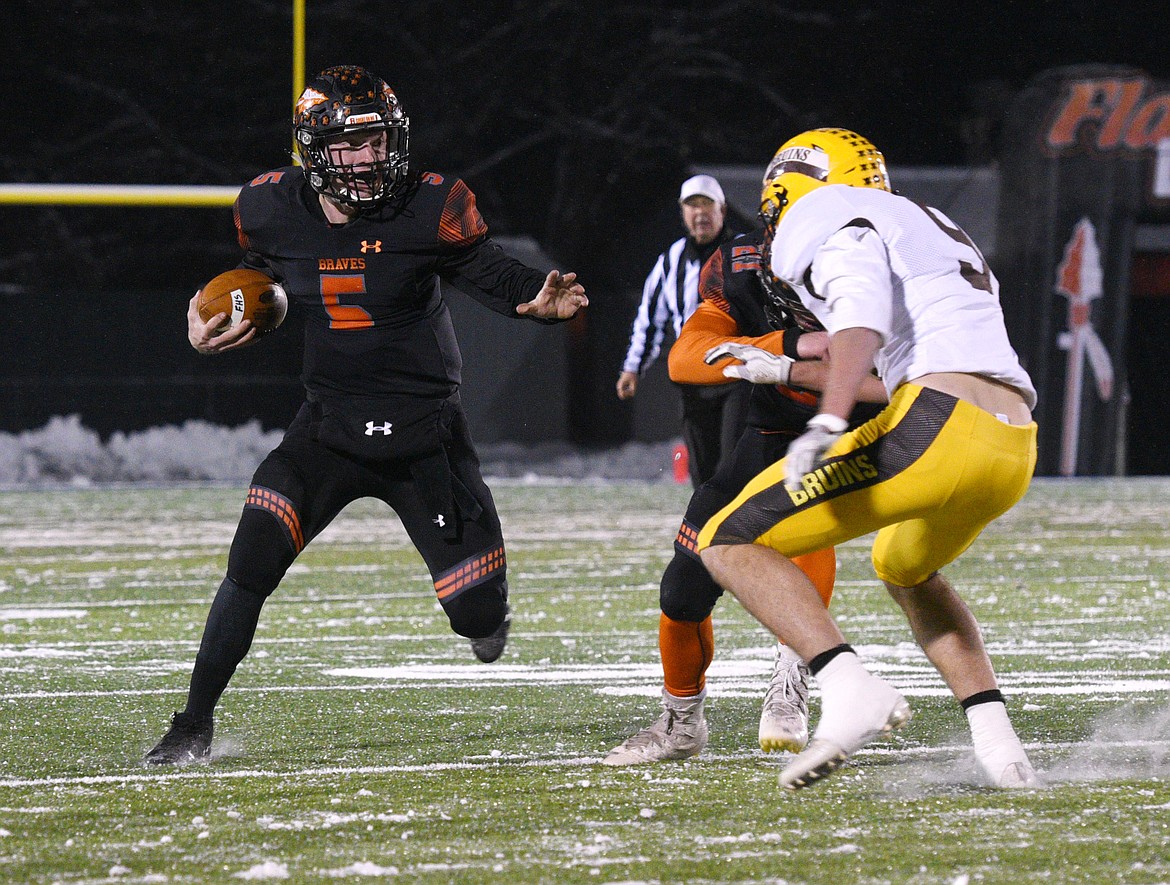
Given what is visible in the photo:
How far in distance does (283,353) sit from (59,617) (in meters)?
8.28

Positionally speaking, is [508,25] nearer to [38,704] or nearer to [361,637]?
[361,637]

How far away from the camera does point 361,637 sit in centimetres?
611

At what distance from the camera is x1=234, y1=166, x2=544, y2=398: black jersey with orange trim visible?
13.1 feet

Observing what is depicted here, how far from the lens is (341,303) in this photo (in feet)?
13.2

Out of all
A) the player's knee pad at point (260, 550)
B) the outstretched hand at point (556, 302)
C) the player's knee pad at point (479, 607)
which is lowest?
the player's knee pad at point (479, 607)

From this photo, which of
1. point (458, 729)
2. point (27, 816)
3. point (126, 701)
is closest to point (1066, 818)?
point (458, 729)

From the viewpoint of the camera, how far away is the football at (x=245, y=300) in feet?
13.1

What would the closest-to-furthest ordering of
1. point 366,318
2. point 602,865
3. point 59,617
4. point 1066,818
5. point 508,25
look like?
point 602,865 → point 1066,818 → point 366,318 → point 59,617 → point 508,25

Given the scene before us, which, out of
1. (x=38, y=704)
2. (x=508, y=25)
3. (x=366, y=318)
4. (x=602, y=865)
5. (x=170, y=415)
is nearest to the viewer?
(x=602, y=865)

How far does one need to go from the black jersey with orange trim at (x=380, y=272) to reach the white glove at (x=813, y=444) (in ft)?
3.56

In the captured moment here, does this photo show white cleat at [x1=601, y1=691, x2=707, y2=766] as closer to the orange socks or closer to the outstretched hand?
the orange socks

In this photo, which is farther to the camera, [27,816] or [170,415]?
[170,415]

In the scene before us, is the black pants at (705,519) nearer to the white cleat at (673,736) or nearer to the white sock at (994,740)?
the white cleat at (673,736)

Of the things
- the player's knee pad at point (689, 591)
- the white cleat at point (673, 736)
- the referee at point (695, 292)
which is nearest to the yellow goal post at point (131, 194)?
the referee at point (695, 292)
